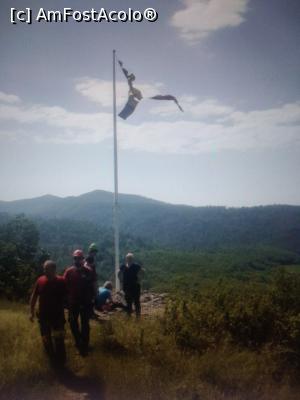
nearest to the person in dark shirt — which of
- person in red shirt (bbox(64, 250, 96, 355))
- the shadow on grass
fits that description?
person in red shirt (bbox(64, 250, 96, 355))

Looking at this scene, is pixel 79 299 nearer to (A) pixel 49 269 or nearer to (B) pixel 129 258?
(A) pixel 49 269

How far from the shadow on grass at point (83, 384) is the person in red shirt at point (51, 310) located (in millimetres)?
234

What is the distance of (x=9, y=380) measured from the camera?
185 inches

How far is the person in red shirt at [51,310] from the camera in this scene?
527 centimetres

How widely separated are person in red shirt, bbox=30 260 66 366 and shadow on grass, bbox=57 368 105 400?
0.77 feet

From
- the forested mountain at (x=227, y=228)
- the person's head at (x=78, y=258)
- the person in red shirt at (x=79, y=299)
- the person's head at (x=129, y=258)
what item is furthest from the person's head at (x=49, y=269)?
the forested mountain at (x=227, y=228)

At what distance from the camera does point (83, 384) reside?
4.88m

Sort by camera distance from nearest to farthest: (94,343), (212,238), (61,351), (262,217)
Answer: (61,351), (94,343), (212,238), (262,217)

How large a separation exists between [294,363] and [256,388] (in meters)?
0.95

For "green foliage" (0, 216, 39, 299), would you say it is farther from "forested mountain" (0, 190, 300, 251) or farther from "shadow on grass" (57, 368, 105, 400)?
"forested mountain" (0, 190, 300, 251)

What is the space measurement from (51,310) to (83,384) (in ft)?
3.40

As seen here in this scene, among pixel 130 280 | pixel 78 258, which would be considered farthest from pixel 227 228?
pixel 78 258

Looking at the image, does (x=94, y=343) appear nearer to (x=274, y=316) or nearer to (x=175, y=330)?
(x=175, y=330)

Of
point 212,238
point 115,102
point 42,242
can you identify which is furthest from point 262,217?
point 115,102
